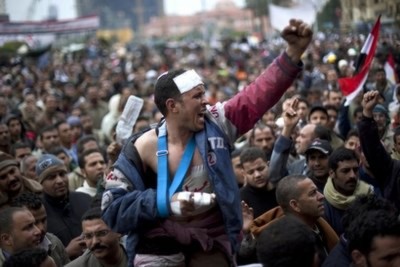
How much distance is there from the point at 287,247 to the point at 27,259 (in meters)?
1.58

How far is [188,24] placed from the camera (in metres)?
157

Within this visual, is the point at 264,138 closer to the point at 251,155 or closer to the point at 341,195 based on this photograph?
the point at 251,155

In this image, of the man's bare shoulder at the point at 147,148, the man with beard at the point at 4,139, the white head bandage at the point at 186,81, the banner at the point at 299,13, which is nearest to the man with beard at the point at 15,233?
the man's bare shoulder at the point at 147,148

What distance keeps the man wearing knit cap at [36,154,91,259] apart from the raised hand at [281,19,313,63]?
3.27 meters

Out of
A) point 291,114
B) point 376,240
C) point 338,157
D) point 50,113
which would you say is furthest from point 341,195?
point 50,113

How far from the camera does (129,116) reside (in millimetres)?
6809

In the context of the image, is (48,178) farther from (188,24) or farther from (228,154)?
(188,24)

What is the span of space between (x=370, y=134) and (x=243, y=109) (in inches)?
72.5

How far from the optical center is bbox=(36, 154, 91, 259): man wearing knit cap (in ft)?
22.9

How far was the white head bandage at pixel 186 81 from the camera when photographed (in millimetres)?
4094

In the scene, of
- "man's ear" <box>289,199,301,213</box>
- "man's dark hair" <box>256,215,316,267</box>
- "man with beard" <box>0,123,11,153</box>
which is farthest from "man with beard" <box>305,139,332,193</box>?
"man with beard" <box>0,123,11,153</box>

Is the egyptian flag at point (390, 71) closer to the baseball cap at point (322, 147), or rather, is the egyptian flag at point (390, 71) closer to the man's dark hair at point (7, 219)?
the baseball cap at point (322, 147)

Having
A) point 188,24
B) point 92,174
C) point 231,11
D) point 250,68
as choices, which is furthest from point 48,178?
point 188,24

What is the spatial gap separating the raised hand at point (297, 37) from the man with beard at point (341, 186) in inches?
90.5
